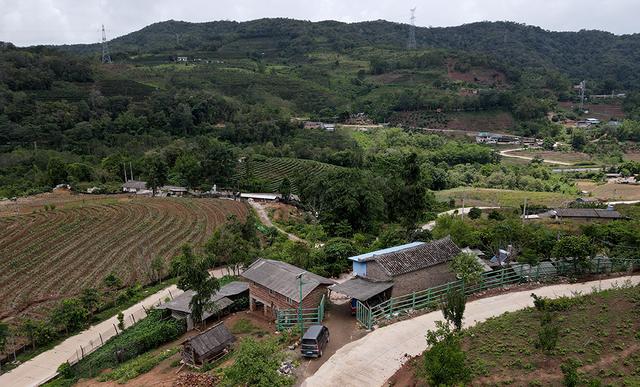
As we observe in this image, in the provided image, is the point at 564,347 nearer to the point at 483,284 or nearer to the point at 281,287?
the point at 483,284

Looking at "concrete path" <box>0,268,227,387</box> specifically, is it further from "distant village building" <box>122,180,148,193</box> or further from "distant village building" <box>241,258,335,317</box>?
"distant village building" <box>122,180,148,193</box>

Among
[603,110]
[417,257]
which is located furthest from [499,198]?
[603,110]

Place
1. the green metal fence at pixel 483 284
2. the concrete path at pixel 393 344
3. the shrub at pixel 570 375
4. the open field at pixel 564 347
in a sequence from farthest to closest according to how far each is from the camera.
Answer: the green metal fence at pixel 483 284, the concrete path at pixel 393 344, the open field at pixel 564 347, the shrub at pixel 570 375

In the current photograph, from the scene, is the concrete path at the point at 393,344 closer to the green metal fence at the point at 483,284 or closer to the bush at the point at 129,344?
the green metal fence at the point at 483,284

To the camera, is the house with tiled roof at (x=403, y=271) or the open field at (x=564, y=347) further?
the house with tiled roof at (x=403, y=271)

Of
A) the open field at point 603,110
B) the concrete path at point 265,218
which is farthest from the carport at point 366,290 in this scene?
the open field at point 603,110

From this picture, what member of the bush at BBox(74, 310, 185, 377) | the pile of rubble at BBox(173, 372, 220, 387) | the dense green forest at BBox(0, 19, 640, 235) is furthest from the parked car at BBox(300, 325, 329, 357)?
the dense green forest at BBox(0, 19, 640, 235)
